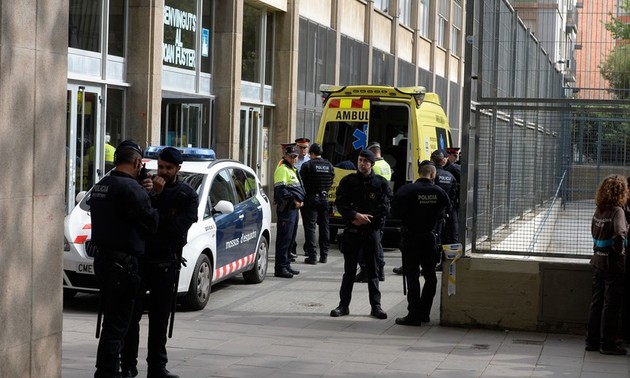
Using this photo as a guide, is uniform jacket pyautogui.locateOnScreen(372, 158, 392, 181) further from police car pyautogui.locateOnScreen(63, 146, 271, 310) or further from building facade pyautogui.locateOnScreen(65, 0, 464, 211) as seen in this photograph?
building facade pyautogui.locateOnScreen(65, 0, 464, 211)

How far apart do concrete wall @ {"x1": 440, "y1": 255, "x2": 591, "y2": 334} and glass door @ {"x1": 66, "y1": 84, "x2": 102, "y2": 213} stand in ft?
24.8

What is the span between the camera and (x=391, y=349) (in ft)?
33.4

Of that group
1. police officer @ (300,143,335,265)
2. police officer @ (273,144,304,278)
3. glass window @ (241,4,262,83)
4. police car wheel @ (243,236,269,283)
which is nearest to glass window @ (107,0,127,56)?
police officer @ (300,143,335,265)

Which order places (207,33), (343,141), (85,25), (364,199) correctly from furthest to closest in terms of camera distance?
1. (207,33)
2. (343,141)
3. (85,25)
4. (364,199)

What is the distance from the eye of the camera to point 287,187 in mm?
15734

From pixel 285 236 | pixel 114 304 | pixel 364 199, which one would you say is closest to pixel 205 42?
pixel 285 236

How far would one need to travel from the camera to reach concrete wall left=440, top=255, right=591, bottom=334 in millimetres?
11188

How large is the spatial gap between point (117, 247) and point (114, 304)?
1.35 feet

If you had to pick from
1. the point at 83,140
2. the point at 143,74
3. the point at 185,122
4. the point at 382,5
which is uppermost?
the point at 382,5

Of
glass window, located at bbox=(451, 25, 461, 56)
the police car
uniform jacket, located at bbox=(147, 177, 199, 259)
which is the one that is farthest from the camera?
glass window, located at bbox=(451, 25, 461, 56)

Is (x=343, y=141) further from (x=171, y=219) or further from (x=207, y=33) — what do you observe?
(x=171, y=219)

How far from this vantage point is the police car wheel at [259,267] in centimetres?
1426

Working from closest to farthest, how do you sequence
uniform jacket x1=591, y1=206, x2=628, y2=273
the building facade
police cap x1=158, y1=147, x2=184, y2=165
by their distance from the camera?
police cap x1=158, y1=147, x2=184, y2=165 < uniform jacket x1=591, y1=206, x2=628, y2=273 < the building facade

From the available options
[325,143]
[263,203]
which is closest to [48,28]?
[263,203]
